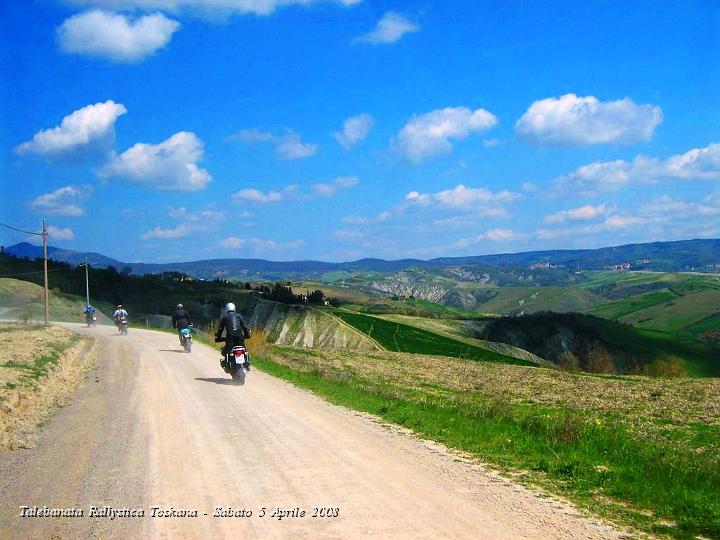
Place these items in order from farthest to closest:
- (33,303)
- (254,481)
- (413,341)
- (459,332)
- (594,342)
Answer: (459,332) < (594,342) < (413,341) < (33,303) < (254,481)

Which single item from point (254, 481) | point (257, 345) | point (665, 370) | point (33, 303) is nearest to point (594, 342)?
point (665, 370)

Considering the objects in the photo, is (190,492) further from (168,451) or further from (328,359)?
(328,359)

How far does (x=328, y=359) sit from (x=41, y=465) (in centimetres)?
3469

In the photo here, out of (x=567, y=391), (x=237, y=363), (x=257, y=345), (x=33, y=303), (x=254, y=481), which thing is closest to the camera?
(x=254, y=481)

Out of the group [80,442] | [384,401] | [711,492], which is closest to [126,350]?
[384,401]

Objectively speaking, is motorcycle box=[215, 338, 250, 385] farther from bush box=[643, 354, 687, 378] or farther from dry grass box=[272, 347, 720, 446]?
bush box=[643, 354, 687, 378]

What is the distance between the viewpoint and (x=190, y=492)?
7.54m

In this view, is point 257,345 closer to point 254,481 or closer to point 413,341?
point 254,481

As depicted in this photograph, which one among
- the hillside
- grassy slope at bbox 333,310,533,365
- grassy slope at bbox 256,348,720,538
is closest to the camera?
grassy slope at bbox 256,348,720,538

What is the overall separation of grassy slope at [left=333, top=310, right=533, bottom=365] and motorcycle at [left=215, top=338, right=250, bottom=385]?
58049 mm

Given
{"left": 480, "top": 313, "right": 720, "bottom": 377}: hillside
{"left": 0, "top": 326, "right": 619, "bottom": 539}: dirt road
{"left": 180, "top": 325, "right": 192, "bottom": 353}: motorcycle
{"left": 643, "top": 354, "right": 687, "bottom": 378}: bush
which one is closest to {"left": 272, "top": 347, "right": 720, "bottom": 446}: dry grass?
{"left": 180, "top": 325, "right": 192, "bottom": 353}: motorcycle

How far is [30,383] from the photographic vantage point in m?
16.9

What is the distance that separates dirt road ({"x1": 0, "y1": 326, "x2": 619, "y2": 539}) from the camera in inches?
253

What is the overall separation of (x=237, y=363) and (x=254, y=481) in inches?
427
